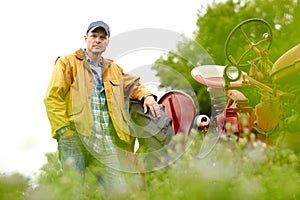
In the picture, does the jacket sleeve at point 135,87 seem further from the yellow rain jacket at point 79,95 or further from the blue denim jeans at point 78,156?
the blue denim jeans at point 78,156

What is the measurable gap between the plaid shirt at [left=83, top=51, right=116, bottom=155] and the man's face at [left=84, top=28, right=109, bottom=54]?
229mm

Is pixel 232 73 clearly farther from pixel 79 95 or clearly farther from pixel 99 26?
pixel 79 95

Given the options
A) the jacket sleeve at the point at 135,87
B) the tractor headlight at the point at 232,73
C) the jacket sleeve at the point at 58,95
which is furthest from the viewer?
the tractor headlight at the point at 232,73

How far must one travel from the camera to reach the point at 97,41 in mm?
4531

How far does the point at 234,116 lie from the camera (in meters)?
6.27

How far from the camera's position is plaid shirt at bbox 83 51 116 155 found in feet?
14.3

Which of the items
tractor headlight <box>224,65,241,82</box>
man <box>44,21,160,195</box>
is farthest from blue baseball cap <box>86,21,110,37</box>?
tractor headlight <box>224,65,241,82</box>

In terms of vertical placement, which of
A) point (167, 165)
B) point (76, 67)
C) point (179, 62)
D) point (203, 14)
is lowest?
point (167, 165)

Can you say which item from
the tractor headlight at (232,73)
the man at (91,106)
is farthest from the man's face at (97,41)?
the tractor headlight at (232,73)

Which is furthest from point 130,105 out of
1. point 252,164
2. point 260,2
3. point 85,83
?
point 260,2

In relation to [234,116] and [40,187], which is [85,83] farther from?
[40,187]

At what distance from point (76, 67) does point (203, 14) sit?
20745mm

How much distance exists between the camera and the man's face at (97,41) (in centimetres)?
451

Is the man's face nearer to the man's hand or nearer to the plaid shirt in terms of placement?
the plaid shirt
